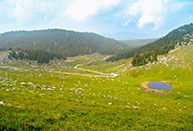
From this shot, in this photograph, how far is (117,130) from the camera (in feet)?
46.4

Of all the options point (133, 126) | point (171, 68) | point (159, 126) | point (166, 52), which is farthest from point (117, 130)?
point (166, 52)

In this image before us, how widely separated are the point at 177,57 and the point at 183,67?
94.6 feet

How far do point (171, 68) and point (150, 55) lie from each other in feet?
155

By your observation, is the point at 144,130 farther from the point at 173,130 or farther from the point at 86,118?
the point at 86,118

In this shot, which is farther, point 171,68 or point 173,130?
point 171,68

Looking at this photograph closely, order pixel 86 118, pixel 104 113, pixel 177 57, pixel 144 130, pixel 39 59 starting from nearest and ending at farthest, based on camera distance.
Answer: pixel 144 130
pixel 86 118
pixel 104 113
pixel 177 57
pixel 39 59

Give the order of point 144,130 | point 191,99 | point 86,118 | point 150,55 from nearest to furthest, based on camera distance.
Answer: point 144,130
point 86,118
point 191,99
point 150,55

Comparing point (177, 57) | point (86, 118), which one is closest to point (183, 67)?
point (177, 57)

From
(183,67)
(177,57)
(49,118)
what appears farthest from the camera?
(177,57)

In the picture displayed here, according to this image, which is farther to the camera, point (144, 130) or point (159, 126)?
point (159, 126)

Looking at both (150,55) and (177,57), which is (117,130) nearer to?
(177,57)

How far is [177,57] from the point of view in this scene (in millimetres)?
132625

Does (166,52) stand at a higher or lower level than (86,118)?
higher

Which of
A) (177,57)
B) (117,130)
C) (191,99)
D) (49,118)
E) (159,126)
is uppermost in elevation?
(177,57)
